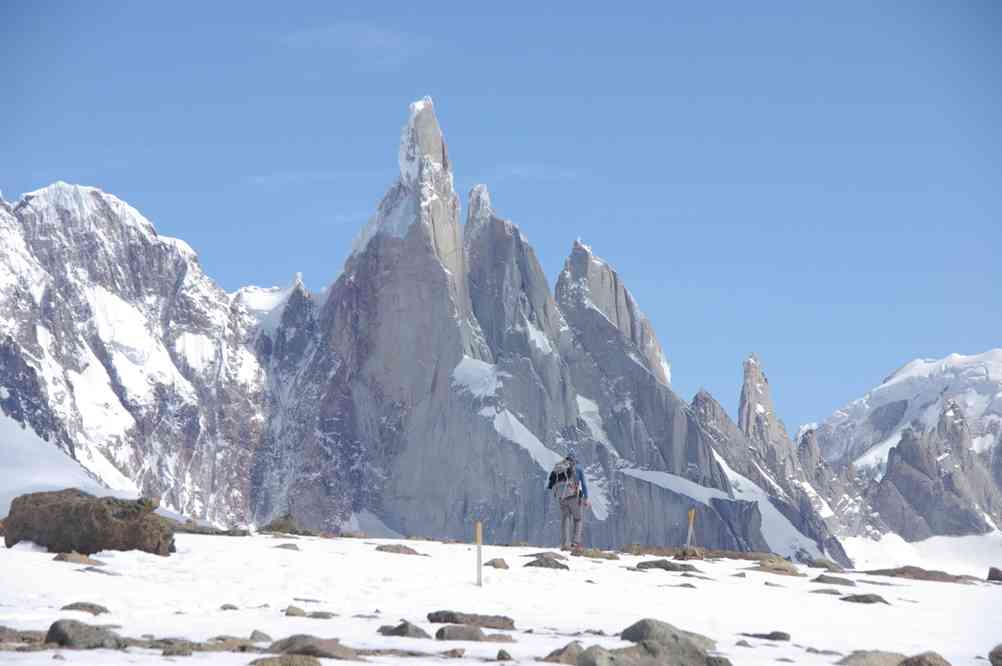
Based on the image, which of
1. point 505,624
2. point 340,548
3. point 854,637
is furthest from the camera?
point 340,548

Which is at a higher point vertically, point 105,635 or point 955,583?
point 955,583

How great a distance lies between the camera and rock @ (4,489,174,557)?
98.9 ft

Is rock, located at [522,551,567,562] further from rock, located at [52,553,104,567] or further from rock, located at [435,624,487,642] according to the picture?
rock, located at [435,624,487,642]

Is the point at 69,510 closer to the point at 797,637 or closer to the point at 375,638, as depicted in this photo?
the point at 375,638

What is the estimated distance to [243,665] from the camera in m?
18.5

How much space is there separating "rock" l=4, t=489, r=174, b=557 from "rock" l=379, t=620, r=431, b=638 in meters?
10.0

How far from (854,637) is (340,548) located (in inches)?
559

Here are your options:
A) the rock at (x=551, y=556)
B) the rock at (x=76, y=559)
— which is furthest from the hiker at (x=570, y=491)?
the rock at (x=76, y=559)

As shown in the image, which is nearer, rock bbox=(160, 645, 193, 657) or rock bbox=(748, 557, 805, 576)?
rock bbox=(160, 645, 193, 657)

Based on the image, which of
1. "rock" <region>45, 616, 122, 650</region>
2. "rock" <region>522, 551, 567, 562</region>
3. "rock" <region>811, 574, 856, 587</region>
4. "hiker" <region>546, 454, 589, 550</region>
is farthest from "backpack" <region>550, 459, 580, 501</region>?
"rock" <region>45, 616, 122, 650</region>

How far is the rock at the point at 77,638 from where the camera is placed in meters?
19.5

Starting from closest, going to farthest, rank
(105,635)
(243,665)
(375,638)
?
(243,665)
(105,635)
(375,638)

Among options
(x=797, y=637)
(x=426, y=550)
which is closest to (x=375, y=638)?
(x=797, y=637)

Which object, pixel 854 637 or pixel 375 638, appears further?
pixel 854 637
